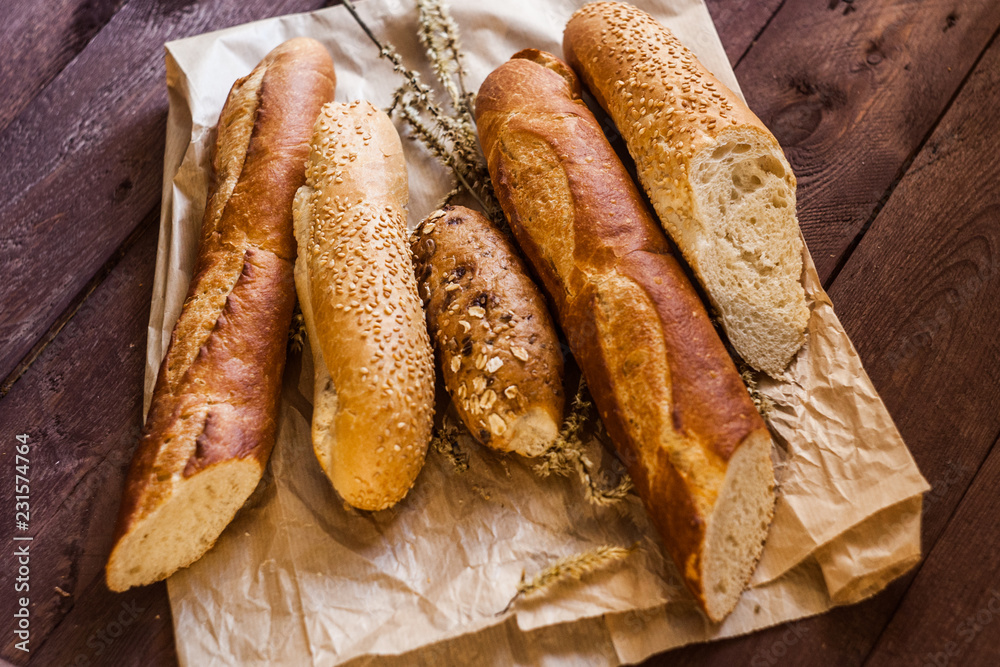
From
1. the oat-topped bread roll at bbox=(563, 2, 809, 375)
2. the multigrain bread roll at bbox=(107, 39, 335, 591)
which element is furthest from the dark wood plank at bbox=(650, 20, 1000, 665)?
the multigrain bread roll at bbox=(107, 39, 335, 591)

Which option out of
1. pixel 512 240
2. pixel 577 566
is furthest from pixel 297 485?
pixel 512 240

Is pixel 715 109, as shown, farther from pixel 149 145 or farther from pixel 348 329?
pixel 149 145

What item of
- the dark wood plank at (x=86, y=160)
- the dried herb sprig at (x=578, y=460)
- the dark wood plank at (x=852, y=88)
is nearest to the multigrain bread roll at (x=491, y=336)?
the dried herb sprig at (x=578, y=460)

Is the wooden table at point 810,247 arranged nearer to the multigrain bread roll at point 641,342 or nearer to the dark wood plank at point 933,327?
the dark wood plank at point 933,327

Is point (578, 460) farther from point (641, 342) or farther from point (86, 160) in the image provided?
point (86, 160)

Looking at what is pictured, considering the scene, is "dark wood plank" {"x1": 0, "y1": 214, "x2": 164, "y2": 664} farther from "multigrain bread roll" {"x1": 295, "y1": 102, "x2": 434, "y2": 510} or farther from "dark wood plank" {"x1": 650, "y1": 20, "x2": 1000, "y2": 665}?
"dark wood plank" {"x1": 650, "y1": 20, "x2": 1000, "y2": 665}

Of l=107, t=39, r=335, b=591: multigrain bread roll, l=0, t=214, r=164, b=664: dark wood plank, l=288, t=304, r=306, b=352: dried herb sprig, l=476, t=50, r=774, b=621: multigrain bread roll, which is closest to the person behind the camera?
l=476, t=50, r=774, b=621: multigrain bread roll
